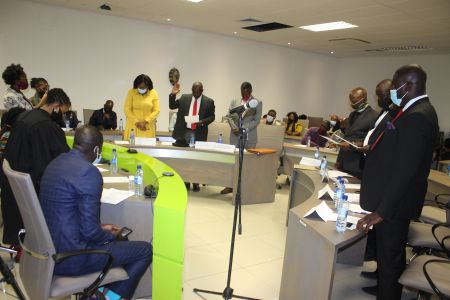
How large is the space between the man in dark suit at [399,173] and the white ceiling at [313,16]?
3472 mm

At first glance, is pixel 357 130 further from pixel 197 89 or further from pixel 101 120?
pixel 101 120

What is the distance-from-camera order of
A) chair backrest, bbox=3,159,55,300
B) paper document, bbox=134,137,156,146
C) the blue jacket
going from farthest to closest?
1. paper document, bbox=134,137,156,146
2. the blue jacket
3. chair backrest, bbox=3,159,55,300

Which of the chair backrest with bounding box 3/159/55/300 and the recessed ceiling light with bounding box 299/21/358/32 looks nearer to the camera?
the chair backrest with bounding box 3/159/55/300

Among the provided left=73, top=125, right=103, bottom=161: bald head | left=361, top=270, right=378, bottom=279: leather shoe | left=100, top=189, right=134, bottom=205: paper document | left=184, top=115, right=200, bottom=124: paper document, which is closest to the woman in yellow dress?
left=184, top=115, right=200, bottom=124: paper document

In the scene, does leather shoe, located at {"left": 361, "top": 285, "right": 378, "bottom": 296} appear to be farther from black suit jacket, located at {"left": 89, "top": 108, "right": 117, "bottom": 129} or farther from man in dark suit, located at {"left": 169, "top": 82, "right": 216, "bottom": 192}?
black suit jacket, located at {"left": 89, "top": 108, "right": 117, "bottom": 129}

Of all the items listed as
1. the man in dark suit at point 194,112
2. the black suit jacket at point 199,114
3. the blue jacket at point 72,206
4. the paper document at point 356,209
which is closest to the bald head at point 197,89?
the man in dark suit at point 194,112

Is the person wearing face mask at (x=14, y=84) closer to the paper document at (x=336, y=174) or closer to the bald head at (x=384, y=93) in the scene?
the paper document at (x=336, y=174)

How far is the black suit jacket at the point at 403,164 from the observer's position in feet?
6.11

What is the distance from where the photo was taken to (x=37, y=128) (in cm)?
247

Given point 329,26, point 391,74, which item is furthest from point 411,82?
point 391,74

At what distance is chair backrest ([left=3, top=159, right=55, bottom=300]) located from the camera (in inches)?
60.6

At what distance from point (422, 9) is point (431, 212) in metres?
3.46

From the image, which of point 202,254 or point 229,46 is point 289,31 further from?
point 202,254

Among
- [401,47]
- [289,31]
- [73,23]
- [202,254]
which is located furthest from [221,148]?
[401,47]
